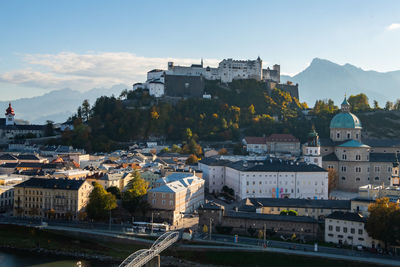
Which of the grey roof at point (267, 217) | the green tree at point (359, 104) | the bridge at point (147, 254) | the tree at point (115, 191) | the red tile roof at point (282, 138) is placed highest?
the green tree at point (359, 104)

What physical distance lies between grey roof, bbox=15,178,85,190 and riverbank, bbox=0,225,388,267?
18.8 ft

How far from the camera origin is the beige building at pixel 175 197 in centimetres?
4306

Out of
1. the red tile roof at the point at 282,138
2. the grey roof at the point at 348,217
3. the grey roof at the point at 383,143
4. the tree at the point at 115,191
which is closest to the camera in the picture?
the grey roof at the point at 348,217

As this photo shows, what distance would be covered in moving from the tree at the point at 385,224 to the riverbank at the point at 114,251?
3.35 meters

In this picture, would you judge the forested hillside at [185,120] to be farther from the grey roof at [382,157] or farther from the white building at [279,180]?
the white building at [279,180]

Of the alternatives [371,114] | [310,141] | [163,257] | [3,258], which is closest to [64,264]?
[3,258]

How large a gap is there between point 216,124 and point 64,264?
2141 inches

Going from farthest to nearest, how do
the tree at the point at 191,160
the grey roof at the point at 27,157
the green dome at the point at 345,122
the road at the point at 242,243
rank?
the tree at the point at 191,160 < the green dome at the point at 345,122 < the grey roof at the point at 27,157 < the road at the point at 242,243

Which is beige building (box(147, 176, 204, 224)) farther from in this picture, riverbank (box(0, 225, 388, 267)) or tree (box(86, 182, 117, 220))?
riverbank (box(0, 225, 388, 267))

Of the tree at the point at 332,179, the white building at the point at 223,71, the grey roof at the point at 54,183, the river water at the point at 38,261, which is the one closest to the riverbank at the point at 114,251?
the river water at the point at 38,261

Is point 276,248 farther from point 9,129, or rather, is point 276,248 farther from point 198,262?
point 9,129

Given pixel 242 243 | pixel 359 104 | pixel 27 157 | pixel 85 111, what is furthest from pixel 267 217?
pixel 359 104

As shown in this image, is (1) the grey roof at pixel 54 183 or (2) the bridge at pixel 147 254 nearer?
(2) the bridge at pixel 147 254

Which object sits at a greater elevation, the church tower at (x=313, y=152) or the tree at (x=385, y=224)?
the church tower at (x=313, y=152)
